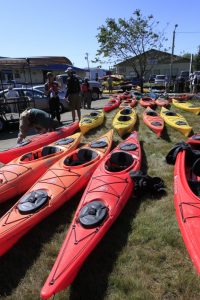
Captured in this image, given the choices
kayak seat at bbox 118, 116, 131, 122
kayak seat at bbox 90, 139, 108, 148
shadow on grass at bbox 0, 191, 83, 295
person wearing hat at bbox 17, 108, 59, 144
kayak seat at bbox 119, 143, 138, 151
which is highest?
person wearing hat at bbox 17, 108, 59, 144

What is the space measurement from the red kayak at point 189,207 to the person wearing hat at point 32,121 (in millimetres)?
3764

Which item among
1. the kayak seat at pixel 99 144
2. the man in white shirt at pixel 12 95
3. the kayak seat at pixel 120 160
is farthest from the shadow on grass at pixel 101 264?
A: the man in white shirt at pixel 12 95

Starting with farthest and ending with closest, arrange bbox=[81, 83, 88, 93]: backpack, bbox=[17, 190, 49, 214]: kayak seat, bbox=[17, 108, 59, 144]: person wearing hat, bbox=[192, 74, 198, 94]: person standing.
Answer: bbox=[192, 74, 198, 94]: person standing, bbox=[81, 83, 88, 93]: backpack, bbox=[17, 108, 59, 144]: person wearing hat, bbox=[17, 190, 49, 214]: kayak seat

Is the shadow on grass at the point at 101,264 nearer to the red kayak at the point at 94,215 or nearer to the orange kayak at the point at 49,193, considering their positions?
the red kayak at the point at 94,215

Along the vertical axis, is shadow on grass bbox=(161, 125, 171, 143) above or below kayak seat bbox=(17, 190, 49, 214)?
below

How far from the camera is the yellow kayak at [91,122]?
7.86 meters

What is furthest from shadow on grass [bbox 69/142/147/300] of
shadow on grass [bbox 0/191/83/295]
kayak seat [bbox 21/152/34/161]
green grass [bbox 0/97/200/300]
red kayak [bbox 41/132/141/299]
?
kayak seat [bbox 21/152/34/161]

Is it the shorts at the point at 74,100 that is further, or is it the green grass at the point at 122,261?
the shorts at the point at 74,100

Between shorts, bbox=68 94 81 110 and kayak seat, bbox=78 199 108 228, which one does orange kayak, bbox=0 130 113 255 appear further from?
shorts, bbox=68 94 81 110

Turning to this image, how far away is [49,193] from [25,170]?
1.04m

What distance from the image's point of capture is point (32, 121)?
6887 mm

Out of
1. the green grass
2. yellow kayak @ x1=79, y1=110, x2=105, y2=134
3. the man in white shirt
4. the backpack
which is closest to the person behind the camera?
the green grass

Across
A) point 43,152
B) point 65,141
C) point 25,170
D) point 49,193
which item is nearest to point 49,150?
point 43,152

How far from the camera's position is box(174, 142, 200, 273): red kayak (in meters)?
2.69
